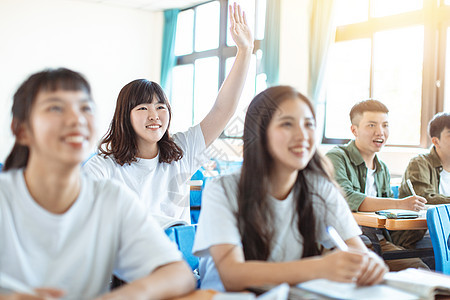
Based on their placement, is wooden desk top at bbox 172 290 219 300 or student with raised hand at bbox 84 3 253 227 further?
student with raised hand at bbox 84 3 253 227

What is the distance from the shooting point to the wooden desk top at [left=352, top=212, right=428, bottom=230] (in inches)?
99.7

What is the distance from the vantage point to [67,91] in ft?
3.93

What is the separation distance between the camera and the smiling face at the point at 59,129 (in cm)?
114

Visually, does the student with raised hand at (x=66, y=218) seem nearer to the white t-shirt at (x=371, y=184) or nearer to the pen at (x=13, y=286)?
the pen at (x=13, y=286)

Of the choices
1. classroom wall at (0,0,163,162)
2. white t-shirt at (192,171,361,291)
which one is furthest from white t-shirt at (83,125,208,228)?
classroom wall at (0,0,163,162)

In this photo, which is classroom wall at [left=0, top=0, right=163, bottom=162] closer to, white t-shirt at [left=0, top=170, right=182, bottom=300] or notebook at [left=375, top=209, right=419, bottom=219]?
notebook at [left=375, top=209, right=419, bottom=219]

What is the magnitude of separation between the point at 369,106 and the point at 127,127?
5.27ft

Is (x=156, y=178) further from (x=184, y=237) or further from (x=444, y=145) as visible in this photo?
(x=444, y=145)

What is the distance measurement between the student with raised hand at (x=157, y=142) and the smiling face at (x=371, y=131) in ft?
3.34

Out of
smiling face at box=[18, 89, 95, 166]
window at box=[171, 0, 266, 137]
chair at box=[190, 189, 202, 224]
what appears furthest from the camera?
window at box=[171, 0, 266, 137]

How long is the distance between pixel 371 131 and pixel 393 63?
2806 millimetres

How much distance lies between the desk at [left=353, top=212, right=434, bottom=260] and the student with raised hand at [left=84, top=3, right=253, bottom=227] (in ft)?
3.10

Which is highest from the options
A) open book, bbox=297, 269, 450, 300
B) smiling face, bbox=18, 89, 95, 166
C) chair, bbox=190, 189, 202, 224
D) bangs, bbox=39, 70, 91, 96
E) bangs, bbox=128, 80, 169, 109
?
bangs, bbox=128, 80, 169, 109

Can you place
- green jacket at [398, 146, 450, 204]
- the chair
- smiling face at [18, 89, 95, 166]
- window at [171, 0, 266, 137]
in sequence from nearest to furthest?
smiling face at [18, 89, 95, 166] → green jacket at [398, 146, 450, 204] → the chair → window at [171, 0, 266, 137]
